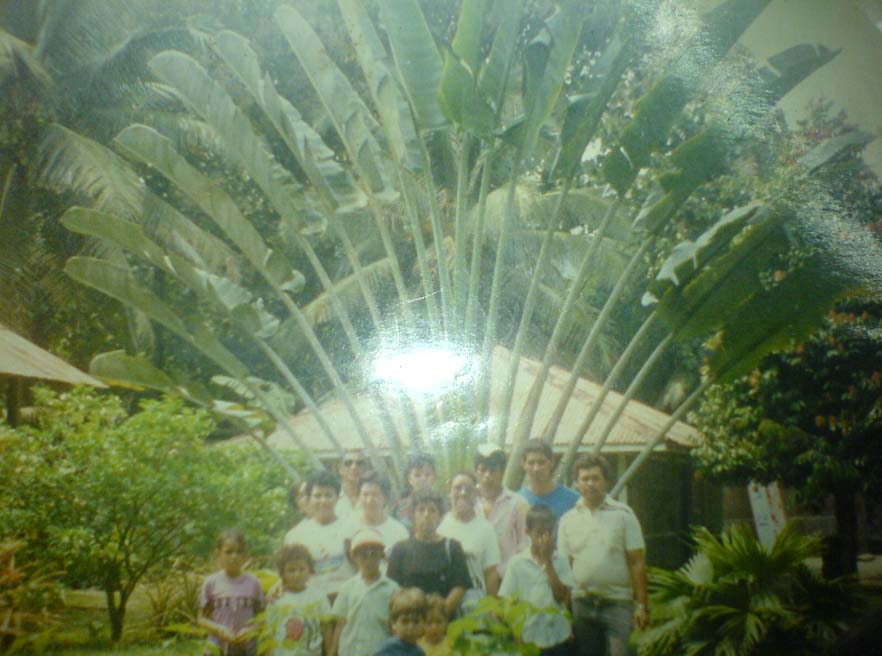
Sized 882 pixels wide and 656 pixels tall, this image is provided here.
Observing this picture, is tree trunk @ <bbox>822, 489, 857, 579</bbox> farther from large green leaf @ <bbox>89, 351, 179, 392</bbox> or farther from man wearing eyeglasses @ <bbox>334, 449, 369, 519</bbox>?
large green leaf @ <bbox>89, 351, 179, 392</bbox>

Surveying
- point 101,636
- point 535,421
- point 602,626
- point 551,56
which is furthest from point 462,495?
point 551,56

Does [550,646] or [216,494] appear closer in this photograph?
[550,646]

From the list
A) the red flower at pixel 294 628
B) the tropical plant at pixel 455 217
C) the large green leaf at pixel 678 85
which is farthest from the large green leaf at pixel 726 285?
the red flower at pixel 294 628

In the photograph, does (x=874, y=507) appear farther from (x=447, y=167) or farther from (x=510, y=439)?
(x=447, y=167)

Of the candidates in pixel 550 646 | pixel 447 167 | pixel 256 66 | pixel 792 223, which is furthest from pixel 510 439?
pixel 256 66

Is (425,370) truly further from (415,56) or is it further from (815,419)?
(815,419)

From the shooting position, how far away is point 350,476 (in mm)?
3812

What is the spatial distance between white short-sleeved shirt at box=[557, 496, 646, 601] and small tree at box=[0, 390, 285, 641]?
1332 millimetres

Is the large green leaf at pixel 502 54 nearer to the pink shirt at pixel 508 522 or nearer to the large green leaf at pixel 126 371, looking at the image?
the pink shirt at pixel 508 522

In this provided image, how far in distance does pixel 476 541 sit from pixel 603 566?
581 millimetres

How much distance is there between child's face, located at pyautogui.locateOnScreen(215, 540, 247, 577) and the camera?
149 inches

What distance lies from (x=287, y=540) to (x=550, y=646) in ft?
4.21

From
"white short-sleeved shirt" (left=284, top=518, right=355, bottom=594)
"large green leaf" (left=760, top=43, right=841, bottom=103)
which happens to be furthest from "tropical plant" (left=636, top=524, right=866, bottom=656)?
"large green leaf" (left=760, top=43, right=841, bottom=103)

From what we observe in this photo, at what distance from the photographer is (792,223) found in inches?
147
